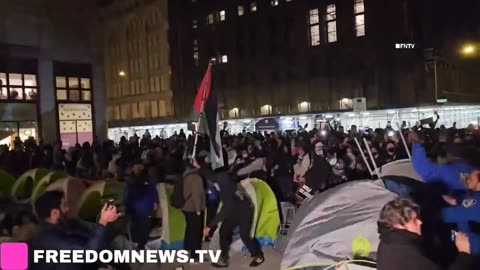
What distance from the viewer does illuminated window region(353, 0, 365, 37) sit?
43.5 m

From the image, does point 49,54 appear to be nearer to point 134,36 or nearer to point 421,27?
point 421,27

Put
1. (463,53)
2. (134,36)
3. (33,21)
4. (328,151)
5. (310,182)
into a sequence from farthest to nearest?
(134,36)
(463,53)
(33,21)
(328,151)
(310,182)

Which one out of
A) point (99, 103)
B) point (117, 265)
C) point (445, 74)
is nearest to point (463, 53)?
point (445, 74)

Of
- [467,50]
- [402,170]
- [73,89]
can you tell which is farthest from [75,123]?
[402,170]

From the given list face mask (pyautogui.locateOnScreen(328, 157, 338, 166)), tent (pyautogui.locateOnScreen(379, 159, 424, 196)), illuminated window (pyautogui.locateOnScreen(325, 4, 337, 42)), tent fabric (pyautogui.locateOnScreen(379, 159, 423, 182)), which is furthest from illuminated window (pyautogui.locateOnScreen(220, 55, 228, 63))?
tent (pyautogui.locateOnScreen(379, 159, 424, 196))

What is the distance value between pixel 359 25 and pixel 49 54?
23.6 metres

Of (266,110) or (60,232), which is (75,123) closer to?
(266,110)

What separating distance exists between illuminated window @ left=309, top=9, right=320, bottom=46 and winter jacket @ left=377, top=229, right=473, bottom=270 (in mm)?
44247

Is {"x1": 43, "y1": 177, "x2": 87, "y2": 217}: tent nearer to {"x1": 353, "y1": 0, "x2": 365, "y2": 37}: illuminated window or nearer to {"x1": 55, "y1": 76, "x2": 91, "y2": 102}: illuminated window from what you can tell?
{"x1": 55, "y1": 76, "x2": 91, "y2": 102}: illuminated window

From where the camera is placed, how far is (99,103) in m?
32.1

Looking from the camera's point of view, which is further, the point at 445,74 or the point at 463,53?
the point at 463,53

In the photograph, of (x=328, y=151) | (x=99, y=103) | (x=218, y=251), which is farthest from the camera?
(x=99, y=103)

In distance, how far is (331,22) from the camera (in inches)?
1822

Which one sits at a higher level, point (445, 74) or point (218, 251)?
point (445, 74)
